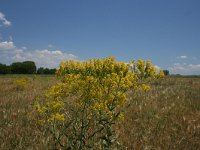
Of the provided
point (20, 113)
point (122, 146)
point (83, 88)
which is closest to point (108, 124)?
point (83, 88)

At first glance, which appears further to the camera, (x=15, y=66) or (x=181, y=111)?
(x=15, y=66)

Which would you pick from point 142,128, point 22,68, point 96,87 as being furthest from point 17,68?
point 96,87

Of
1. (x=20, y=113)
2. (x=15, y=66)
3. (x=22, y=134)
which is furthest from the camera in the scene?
(x=15, y=66)

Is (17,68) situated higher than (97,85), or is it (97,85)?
(17,68)

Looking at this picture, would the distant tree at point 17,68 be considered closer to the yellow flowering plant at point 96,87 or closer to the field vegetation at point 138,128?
the field vegetation at point 138,128

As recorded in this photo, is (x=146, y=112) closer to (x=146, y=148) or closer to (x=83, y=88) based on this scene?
(x=146, y=148)

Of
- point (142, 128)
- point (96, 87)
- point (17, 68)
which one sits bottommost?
point (142, 128)

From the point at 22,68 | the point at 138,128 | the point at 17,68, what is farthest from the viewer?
the point at 17,68

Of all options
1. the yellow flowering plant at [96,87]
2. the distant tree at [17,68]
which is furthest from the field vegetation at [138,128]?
the distant tree at [17,68]

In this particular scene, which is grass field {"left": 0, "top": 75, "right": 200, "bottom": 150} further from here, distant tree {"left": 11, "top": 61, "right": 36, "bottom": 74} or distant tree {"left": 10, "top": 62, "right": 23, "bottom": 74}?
distant tree {"left": 10, "top": 62, "right": 23, "bottom": 74}

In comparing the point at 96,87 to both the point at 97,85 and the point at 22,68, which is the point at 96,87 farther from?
the point at 22,68

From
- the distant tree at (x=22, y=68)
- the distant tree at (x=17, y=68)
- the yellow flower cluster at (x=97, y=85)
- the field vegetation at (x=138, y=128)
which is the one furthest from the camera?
the distant tree at (x=17, y=68)

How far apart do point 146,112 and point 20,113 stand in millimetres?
3578

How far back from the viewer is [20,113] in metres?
8.33
